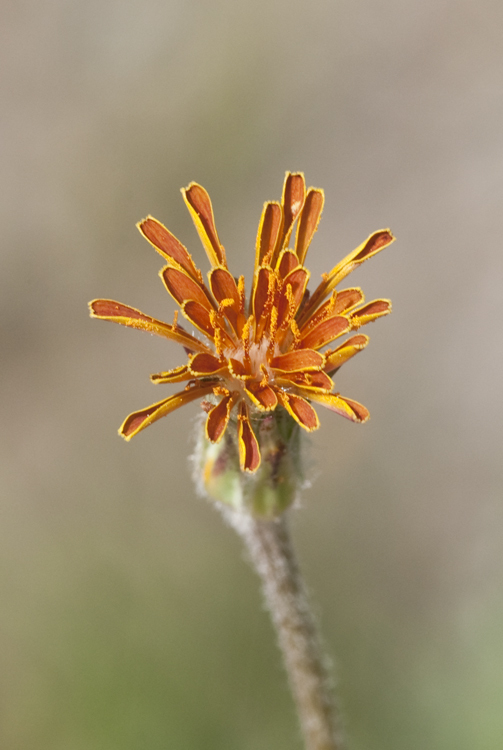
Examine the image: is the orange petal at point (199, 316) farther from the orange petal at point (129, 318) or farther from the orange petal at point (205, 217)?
the orange petal at point (205, 217)

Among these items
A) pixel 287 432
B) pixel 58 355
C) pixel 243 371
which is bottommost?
pixel 287 432

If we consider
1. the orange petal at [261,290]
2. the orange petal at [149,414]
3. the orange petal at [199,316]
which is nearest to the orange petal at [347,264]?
the orange petal at [261,290]

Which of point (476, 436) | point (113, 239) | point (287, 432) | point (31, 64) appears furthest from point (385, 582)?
point (31, 64)

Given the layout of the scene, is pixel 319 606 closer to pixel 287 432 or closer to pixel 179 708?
pixel 179 708

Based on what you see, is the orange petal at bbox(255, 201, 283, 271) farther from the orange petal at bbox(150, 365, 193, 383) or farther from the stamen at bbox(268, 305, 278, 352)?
the orange petal at bbox(150, 365, 193, 383)

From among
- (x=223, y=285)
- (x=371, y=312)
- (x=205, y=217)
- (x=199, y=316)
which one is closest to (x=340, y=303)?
(x=371, y=312)
